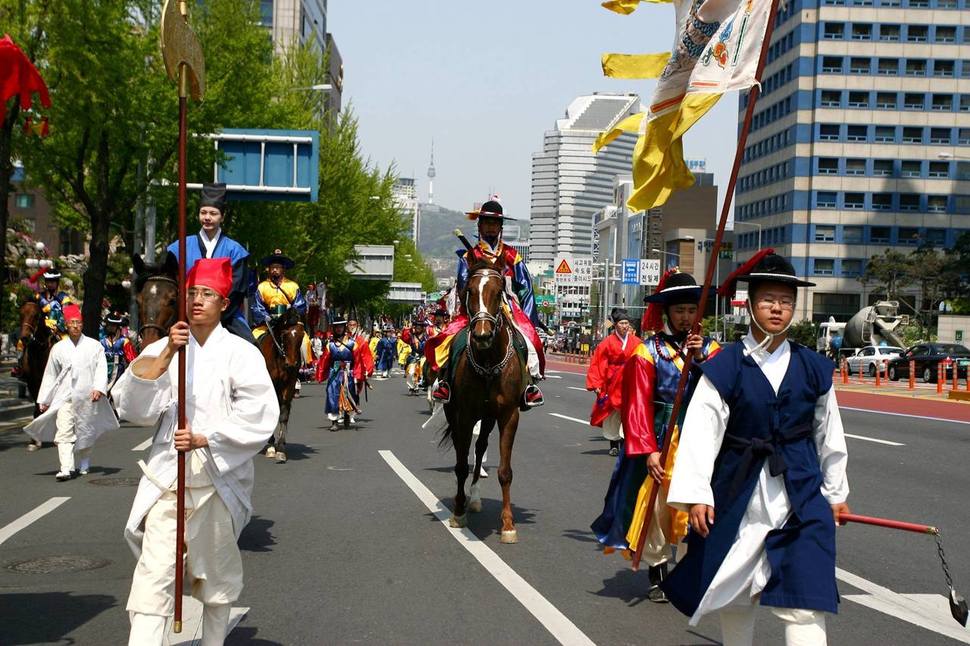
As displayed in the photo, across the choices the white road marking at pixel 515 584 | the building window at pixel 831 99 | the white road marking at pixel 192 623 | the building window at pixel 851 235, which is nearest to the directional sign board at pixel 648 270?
the building window at pixel 851 235

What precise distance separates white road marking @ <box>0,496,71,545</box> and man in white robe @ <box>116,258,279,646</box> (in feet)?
14.5

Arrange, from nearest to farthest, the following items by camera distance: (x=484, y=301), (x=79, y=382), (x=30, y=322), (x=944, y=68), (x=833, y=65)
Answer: (x=484, y=301), (x=79, y=382), (x=30, y=322), (x=833, y=65), (x=944, y=68)

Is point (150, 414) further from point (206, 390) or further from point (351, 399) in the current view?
point (351, 399)

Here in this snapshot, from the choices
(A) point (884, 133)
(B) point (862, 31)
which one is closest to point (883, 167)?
(A) point (884, 133)

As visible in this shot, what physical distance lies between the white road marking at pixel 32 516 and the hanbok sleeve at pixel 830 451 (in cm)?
662

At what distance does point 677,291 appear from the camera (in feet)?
23.3

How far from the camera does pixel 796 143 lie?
94.1 metres

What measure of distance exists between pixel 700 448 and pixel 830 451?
1.81ft

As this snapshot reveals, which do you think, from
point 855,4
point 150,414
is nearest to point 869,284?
point 855,4

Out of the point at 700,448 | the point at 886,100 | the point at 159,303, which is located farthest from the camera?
the point at 886,100

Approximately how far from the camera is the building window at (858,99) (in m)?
93.3

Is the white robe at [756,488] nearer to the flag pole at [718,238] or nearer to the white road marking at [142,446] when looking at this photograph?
the flag pole at [718,238]

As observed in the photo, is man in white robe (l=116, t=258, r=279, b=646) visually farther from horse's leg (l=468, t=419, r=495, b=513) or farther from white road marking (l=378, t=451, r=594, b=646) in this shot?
horse's leg (l=468, t=419, r=495, b=513)

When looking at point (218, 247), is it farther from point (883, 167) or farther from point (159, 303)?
point (883, 167)
